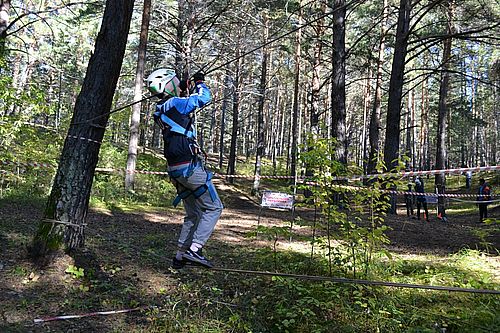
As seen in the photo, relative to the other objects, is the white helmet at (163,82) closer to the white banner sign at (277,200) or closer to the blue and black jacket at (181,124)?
the blue and black jacket at (181,124)

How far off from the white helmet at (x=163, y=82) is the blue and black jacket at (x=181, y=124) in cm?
18

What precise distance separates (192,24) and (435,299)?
1446 centimetres

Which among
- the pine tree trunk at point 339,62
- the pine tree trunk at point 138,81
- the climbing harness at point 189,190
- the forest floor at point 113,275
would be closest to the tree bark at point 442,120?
the pine tree trunk at point 339,62

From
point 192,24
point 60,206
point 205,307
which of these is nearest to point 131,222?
point 60,206

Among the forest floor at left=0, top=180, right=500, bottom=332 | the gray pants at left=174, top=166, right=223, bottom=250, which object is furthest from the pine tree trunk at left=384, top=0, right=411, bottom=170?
the gray pants at left=174, top=166, right=223, bottom=250

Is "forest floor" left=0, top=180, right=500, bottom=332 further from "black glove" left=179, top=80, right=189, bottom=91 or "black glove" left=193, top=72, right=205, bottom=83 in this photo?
"black glove" left=193, top=72, right=205, bottom=83

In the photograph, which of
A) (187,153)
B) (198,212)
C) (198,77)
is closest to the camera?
(187,153)

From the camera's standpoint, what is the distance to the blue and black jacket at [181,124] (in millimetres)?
4008

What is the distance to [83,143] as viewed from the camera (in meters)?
5.17

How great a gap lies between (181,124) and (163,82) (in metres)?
0.55

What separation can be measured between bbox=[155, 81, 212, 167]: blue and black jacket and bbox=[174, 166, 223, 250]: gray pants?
0.22m

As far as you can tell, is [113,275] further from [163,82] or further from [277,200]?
[277,200]

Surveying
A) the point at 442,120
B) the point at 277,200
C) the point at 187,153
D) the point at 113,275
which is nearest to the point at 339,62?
the point at 277,200

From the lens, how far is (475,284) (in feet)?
16.3
